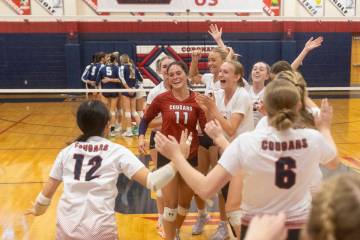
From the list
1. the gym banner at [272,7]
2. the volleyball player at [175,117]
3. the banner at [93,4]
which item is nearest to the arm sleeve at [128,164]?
the volleyball player at [175,117]

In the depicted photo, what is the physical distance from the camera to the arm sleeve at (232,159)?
2.52m

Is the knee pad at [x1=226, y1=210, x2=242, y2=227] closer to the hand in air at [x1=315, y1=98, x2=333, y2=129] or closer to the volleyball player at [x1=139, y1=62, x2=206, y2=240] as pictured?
the volleyball player at [x1=139, y1=62, x2=206, y2=240]

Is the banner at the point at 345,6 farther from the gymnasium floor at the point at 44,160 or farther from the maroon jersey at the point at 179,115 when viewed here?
the maroon jersey at the point at 179,115

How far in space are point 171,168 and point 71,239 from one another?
0.77m

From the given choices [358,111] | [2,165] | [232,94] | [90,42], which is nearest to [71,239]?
[232,94]

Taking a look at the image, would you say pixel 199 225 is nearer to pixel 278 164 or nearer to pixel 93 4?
pixel 278 164

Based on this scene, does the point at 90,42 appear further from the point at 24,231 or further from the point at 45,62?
the point at 24,231

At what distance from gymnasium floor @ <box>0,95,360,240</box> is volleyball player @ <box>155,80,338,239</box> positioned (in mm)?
2635

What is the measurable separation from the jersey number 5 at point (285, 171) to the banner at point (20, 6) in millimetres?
15747

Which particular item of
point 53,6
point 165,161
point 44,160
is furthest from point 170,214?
point 53,6

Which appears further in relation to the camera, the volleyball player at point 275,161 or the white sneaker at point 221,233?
the white sneaker at point 221,233

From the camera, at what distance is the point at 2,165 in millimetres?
8250

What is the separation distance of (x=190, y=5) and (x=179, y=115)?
37.1ft

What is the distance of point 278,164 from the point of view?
254cm
